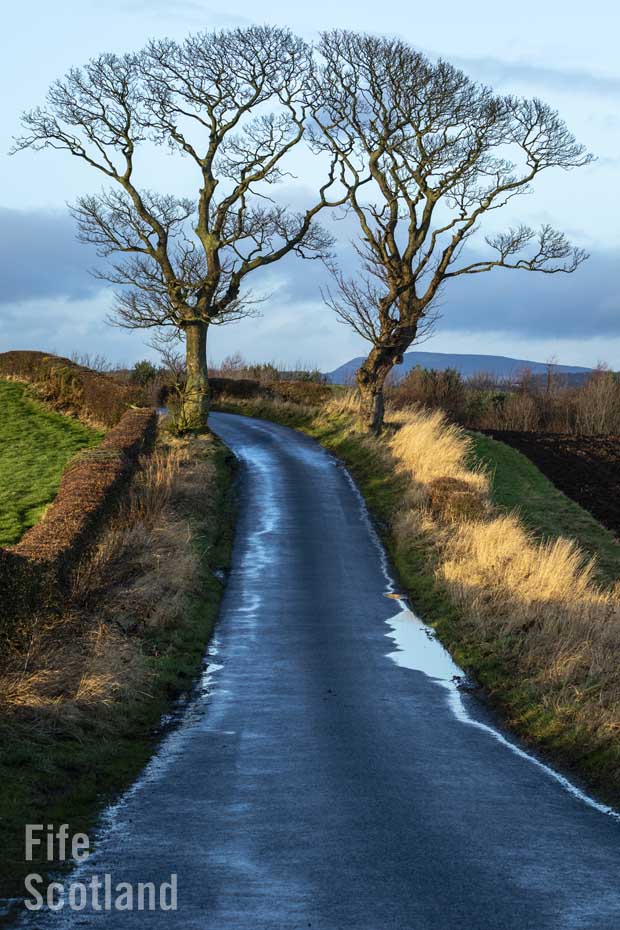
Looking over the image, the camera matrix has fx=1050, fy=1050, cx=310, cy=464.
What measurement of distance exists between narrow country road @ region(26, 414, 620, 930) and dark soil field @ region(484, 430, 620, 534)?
17931mm

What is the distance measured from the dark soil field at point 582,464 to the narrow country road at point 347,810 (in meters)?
17.9

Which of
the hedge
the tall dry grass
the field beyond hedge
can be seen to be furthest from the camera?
the hedge

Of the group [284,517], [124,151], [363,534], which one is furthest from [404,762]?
[124,151]

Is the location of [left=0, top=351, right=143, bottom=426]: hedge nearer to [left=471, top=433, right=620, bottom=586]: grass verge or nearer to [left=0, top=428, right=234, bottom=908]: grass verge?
[left=471, top=433, right=620, bottom=586]: grass verge

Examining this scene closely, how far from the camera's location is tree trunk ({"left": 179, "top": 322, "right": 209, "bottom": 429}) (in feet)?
131

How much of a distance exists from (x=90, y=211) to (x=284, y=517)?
17508 mm

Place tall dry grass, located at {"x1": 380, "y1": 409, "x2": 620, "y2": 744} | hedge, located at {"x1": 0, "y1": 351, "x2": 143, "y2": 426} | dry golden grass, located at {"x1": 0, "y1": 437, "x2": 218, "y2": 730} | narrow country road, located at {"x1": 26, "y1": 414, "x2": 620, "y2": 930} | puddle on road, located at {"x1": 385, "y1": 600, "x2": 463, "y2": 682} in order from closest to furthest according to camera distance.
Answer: narrow country road, located at {"x1": 26, "y1": 414, "x2": 620, "y2": 930}
dry golden grass, located at {"x1": 0, "y1": 437, "x2": 218, "y2": 730}
tall dry grass, located at {"x1": 380, "y1": 409, "x2": 620, "y2": 744}
puddle on road, located at {"x1": 385, "y1": 600, "x2": 463, "y2": 682}
hedge, located at {"x1": 0, "y1": 351, "x2": 143, "y2": 426}

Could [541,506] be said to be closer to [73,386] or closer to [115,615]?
[115,615]

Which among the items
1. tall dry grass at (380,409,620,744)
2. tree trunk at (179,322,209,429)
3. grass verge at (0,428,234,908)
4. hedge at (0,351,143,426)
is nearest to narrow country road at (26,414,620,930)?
grass verge at (0,428,234,908)

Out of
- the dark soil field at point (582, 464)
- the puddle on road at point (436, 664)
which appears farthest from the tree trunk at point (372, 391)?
the puddle on road at point (436, 664)

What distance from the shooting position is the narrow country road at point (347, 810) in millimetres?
7043

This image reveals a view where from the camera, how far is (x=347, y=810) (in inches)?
364

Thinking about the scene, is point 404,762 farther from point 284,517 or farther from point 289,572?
point 284,517

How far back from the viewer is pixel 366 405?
135 feet
